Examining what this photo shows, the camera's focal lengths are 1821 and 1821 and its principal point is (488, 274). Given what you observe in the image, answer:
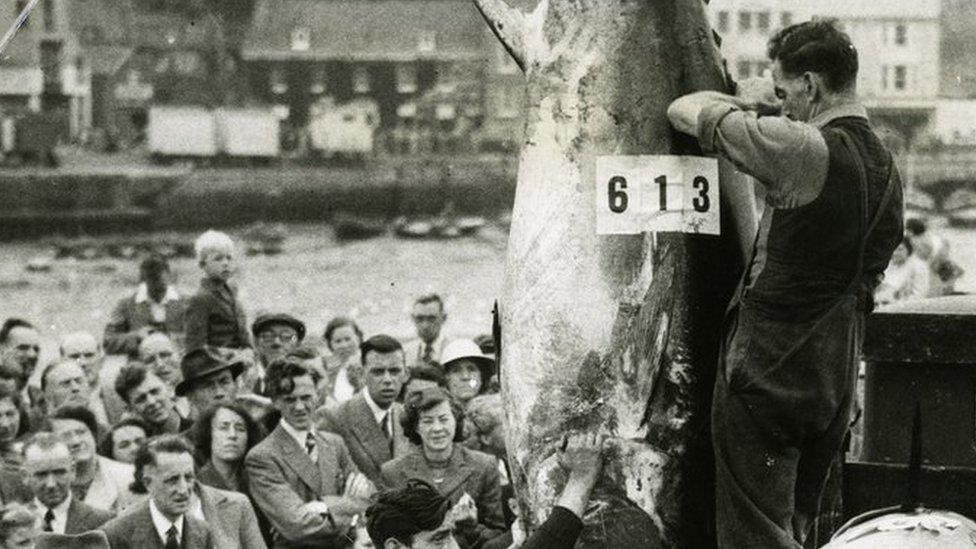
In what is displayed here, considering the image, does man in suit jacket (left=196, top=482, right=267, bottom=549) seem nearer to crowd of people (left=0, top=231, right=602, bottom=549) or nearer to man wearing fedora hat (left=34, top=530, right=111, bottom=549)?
crowd of people (left=0, top=231, right=602, bottom=549)

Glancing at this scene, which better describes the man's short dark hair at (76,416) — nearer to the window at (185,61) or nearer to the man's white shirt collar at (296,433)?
the man's white shirt collar at (296,433)

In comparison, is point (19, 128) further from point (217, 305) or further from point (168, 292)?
point (217, 305)

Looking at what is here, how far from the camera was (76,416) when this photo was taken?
10.2 meters

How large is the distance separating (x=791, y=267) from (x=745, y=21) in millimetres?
16563

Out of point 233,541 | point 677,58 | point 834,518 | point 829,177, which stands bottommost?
point 233,541

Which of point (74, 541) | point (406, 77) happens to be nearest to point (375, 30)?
point (406, 77)

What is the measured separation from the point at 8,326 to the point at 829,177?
10298 millimetres

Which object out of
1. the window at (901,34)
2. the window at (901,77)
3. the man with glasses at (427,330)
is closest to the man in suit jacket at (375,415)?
the man with glasses at (427,330)

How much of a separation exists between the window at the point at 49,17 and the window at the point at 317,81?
3066 mm

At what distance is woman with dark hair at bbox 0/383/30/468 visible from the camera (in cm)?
1056

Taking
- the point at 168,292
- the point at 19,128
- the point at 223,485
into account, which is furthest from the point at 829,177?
the point at 19,128

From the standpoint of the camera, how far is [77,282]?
20859mm

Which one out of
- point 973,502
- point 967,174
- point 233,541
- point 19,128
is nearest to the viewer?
point 973,502

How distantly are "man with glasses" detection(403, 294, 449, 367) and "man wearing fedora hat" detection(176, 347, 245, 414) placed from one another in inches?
112
